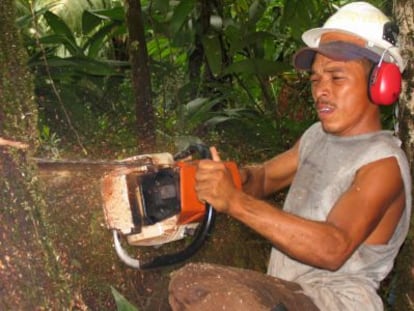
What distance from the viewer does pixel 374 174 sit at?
2162mm

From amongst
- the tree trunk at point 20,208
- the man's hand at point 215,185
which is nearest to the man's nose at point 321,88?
the man's hand at point 215,185

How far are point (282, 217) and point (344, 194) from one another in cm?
25

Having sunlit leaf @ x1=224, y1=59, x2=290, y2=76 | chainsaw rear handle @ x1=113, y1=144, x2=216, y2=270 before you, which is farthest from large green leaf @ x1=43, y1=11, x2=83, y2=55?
chainsaw rear handle @ x1=113, y1=144, x2=216, y2=270

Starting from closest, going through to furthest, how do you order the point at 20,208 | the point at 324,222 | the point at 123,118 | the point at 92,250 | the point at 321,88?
1. the point at 20,208
2. the point at 324,222
3. the point at 321,88
4. the point at 92,250
5. the point at 123,118

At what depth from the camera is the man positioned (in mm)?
2043

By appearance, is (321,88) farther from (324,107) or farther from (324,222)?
(324,222)

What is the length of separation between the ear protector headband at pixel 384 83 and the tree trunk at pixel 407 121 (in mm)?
524

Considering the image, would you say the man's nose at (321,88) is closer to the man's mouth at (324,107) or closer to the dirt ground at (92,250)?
the man's mouth at (324,107)

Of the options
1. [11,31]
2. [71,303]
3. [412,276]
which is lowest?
[412,276]

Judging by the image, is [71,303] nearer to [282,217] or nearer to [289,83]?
[282,217]

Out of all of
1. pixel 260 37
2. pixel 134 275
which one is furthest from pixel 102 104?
pixel 134 275

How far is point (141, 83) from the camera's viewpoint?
434 cm

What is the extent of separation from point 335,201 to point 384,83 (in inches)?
17.4

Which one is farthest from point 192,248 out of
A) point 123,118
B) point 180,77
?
point 180,77
